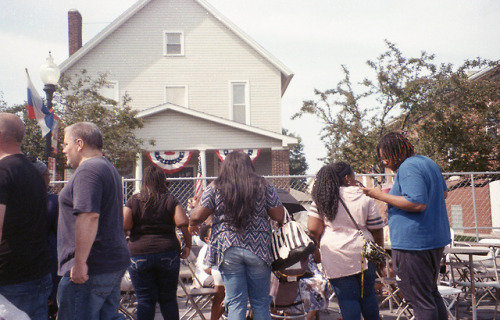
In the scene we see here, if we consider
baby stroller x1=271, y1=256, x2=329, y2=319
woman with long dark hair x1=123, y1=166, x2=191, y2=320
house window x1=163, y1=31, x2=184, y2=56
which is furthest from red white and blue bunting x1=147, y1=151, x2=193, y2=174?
woman with long dark hair x1=123, y1=166, x2=191, y2=320

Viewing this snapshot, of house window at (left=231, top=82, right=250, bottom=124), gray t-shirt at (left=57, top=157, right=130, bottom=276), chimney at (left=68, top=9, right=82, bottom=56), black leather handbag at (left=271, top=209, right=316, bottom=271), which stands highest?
chimney at (left=68, top=9, right=82, bottom=56)

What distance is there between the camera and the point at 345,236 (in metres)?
4.35

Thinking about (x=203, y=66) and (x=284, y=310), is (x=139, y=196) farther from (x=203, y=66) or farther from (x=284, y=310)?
(x=203, y=66)

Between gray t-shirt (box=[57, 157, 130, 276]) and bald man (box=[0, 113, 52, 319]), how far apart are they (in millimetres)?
134

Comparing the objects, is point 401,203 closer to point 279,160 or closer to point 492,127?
point 492,127

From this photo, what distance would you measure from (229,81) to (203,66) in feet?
4.38

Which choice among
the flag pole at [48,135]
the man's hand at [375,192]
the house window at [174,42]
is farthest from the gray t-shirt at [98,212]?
the house window at [174,42]

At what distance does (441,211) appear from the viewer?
413cm

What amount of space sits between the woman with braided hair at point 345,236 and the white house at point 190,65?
643 inches

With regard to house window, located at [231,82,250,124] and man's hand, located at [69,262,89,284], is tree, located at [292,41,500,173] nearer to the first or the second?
house window, located at [231,82,250,124]

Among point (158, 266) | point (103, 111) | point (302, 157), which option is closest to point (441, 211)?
point (158, 266)

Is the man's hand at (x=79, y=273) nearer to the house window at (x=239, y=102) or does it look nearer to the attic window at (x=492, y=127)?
the attic window at (x=492, y=127)

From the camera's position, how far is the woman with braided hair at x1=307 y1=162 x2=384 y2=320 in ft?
14.1

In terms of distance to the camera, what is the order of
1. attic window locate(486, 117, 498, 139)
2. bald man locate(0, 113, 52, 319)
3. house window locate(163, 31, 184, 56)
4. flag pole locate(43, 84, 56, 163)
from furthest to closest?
house window locate(163, 31, 184, 56) < attic window locate(486, 117, 498, 139) < flag pole locate(43, 84, 56, 163) < bald man locate(0, 113, 52, 319)
